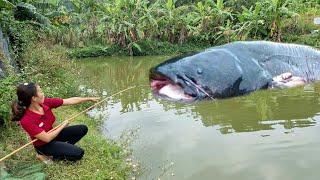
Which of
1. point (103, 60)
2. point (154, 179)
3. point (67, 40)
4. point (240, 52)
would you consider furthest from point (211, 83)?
point (67, 40)

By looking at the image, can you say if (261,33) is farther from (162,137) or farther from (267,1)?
(162,137)

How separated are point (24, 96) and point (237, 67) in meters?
3.45

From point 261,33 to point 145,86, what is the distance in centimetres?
934

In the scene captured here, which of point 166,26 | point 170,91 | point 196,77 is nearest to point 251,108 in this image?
point 196,77

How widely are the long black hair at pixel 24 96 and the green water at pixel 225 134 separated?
1.27 meters

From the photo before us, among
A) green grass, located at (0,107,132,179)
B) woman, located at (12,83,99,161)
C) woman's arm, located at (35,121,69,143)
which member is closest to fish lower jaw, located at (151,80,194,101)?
green grass, located at (0,107,132,179)

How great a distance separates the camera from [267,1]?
17.2m

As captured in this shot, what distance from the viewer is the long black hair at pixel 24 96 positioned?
4363mm

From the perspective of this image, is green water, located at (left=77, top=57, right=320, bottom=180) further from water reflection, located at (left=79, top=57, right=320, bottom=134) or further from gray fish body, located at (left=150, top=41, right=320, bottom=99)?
gray fish body, located at (left=150, top=41, right=320, bottom=99)

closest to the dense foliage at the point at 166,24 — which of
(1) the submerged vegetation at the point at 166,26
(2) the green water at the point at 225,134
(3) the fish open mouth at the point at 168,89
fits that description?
(1) the submerged vegetation at the point at 166,26

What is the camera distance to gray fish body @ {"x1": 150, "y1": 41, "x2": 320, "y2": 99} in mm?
6539

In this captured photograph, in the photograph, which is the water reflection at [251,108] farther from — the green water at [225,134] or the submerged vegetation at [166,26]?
the submerged vegetation at [166,26]

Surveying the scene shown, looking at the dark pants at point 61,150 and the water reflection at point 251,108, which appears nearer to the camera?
the dark pants at point 61,150

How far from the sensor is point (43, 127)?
4609mm
